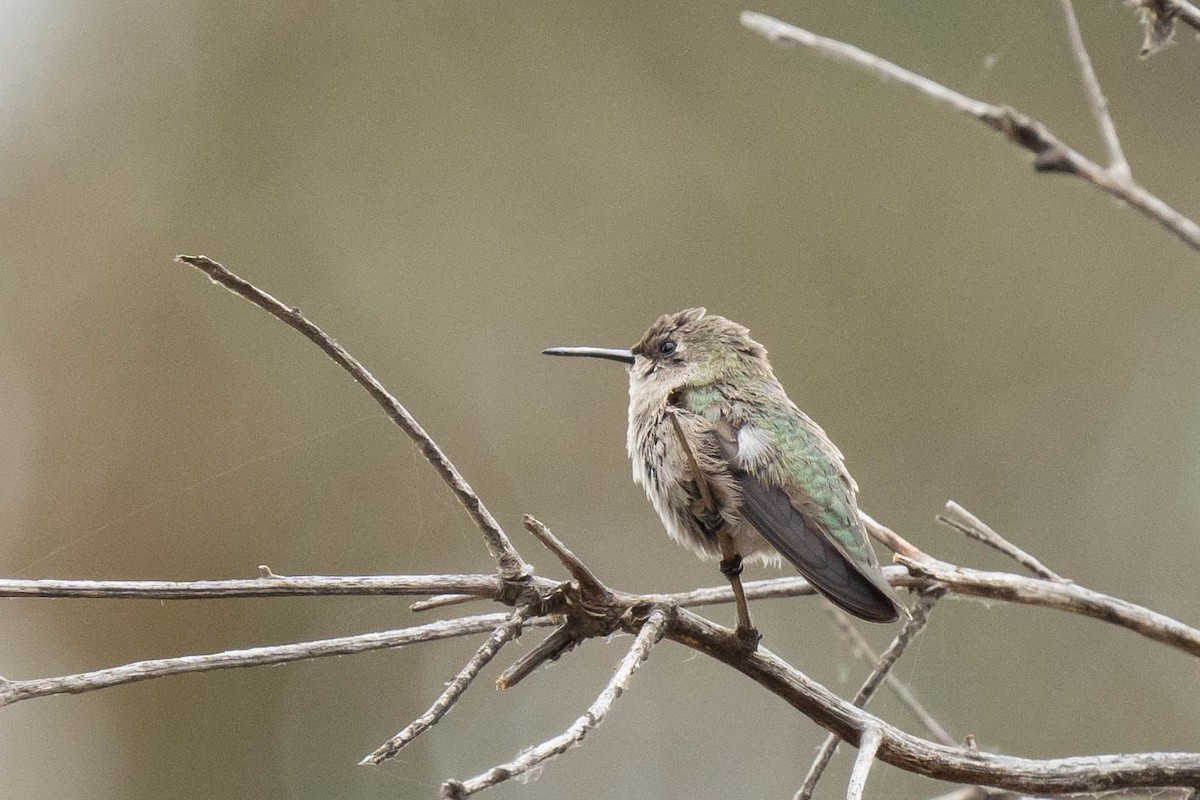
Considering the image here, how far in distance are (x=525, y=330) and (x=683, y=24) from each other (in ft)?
10.5

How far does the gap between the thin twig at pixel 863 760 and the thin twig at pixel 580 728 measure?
0.35 m

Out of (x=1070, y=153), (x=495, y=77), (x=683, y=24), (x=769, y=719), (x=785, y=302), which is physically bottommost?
(x=1070, y=153)

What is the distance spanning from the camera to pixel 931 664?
288 inches

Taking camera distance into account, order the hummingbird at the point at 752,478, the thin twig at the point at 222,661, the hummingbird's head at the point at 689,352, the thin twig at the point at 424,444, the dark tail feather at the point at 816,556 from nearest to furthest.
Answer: the thin twig at the point at 222,661
the thin twig at the point at 424,444
the dark tail feather at the point at 816,556
the hummingbird at the point at 752,478
the hummingbird's head at the point at 689,352

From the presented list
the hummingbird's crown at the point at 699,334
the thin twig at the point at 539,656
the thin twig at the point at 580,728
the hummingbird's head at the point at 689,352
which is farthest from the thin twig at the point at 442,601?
the hummingbird's crown at the point at 699,334

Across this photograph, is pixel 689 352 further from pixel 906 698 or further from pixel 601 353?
pixel 906 698

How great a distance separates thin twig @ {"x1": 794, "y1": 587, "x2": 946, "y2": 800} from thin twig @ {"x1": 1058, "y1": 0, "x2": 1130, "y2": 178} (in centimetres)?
107

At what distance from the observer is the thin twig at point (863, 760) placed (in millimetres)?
1590

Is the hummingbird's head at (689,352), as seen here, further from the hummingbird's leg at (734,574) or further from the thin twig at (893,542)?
the hummingbird's leg at (734,574)

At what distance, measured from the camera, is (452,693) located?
153cm

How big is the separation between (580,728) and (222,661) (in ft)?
1.67

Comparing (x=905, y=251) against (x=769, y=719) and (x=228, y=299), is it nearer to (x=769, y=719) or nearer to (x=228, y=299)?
(x=769, y=719)

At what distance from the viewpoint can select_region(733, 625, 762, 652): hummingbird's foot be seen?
1.83m

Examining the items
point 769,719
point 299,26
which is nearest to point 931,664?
point 769,719
